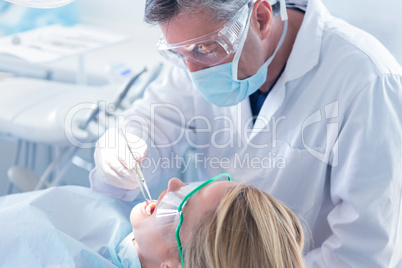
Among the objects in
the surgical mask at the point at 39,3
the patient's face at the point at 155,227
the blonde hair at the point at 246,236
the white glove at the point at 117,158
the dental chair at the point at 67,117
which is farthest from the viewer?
the dental chair at the point at 67,117

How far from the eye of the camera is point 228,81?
4.53ft

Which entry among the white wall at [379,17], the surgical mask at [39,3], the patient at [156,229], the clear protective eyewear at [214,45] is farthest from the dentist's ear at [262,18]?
the white wall at [379,17]

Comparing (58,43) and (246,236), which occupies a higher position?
(58,43)

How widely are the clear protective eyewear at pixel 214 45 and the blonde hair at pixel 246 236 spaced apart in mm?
346

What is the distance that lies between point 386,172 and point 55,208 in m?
0.92

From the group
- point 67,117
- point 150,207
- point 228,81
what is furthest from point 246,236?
point 67,117

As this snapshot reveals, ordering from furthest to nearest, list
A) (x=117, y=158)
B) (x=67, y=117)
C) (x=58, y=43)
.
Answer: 1. (x=58, y=43)
2. (x=67, y=117)
3. (x=117, y=158)

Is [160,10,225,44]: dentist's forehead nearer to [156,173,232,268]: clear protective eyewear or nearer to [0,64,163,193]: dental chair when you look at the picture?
[156,173,232,268]: clear protective eyewear

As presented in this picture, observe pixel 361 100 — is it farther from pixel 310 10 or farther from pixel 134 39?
pixel 134 39


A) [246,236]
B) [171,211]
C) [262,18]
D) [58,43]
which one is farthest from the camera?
[58,43]

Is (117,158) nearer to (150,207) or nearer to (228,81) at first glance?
(150,207)

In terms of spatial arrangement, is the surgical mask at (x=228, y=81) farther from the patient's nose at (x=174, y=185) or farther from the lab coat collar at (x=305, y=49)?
the patient's nose at (x=174, y=185)

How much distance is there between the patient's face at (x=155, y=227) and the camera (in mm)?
1201

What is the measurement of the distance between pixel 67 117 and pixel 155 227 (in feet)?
3.30
